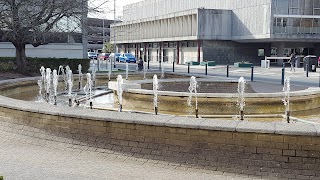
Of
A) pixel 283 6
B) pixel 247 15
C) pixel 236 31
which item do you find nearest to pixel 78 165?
pixel 283 6

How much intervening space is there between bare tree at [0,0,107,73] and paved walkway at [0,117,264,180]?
15.0 m

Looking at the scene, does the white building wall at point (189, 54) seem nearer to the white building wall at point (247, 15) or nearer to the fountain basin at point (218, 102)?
the white building wall at point (247, 15)

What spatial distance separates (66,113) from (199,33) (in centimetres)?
4834

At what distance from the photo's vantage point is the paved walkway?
5.96 meters

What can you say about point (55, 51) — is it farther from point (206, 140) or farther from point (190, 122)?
point (206, 140)

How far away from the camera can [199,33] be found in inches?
2160

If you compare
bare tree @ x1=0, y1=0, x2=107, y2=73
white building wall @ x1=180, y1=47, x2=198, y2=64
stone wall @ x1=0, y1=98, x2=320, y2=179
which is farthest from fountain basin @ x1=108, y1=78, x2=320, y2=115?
white building wall @ x1=180, y1=47, x2=198, y2=64

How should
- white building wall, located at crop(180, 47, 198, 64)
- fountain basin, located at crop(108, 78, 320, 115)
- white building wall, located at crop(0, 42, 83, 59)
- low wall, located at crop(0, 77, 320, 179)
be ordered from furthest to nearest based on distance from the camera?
white building wall, located at crop(180, 47, 198, 64) → white building wall, located at crop(0, 42, 83, 59) → fountain basin, located at crop(108, 78, 320, 115) → low wall, located at crop(0, 77, 320, 179)

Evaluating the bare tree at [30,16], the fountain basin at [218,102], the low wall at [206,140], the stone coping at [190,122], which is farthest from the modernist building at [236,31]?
the low wall at [206,140]

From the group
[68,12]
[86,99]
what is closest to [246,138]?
[86,99]

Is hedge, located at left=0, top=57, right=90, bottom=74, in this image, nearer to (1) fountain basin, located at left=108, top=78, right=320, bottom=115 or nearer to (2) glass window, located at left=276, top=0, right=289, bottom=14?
(1) fountain basin, located at left=108, top=78, right=320, bottom=115

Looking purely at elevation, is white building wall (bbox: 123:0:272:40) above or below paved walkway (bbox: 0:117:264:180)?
above

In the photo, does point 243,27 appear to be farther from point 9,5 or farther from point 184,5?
point 9,5

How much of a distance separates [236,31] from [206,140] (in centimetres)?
5122
